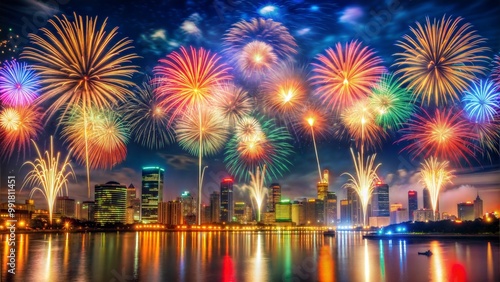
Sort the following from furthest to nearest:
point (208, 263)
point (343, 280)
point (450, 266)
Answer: point (208, 263)
point (450, 266)
point (343, 280)

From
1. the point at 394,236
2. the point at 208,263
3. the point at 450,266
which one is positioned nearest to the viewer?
the point at 450,266

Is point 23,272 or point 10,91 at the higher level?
point 10,91

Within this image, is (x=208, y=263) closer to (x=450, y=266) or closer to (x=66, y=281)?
(x=66, y=281)

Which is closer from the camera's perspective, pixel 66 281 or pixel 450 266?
pixel 66 281

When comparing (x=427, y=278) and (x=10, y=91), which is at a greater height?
(x=10, y=91)

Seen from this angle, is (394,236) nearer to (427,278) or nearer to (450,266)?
(450,266)

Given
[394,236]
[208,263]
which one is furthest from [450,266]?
[394,236]

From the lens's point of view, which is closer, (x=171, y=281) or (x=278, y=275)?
(x=171, y=281)

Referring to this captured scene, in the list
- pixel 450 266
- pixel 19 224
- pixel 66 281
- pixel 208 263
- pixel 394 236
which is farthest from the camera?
pixel 19 224

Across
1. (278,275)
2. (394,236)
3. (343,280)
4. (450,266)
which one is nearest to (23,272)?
(278,275)
